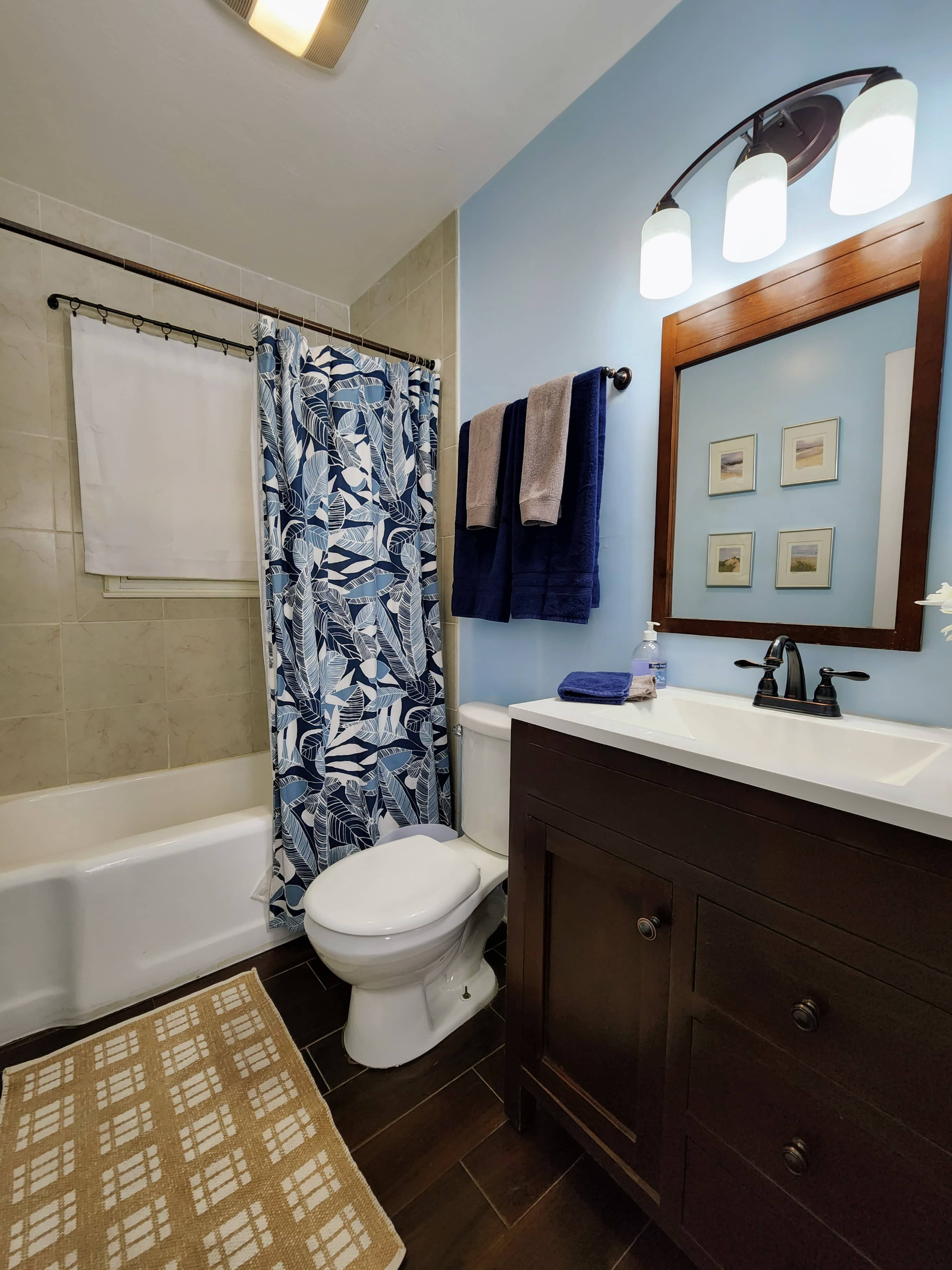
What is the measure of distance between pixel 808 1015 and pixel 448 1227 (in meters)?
0.81

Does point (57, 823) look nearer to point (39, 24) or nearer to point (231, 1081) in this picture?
point (231, 1081)

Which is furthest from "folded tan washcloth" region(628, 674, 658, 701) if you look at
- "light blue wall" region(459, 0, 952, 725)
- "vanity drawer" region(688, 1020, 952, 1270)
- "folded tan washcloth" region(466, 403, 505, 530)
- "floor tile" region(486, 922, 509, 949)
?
"floor tile" region(486, 922, 509, 949)

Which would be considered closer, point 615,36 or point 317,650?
point 615,36

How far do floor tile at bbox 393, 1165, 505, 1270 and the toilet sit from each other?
298 millimetres

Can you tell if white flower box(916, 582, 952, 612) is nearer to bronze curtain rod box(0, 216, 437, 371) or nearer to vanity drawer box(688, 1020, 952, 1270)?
vanity drawer box(688, 1020, 952, 1270)

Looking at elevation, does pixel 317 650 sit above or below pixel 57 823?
above

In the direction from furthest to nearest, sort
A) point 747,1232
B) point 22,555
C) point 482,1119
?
point 22,555
point 482,1119
point 747,1232

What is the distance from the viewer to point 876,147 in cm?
81

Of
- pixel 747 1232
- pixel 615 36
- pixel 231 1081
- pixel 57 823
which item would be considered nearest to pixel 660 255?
pixel 615 36

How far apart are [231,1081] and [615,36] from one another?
8.64ft

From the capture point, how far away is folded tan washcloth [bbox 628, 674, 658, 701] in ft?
3.64

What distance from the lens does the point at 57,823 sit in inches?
70.4

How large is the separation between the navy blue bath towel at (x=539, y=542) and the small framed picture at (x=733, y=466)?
0.27m

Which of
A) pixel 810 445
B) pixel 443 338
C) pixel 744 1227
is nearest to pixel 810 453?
pixel 810 445
